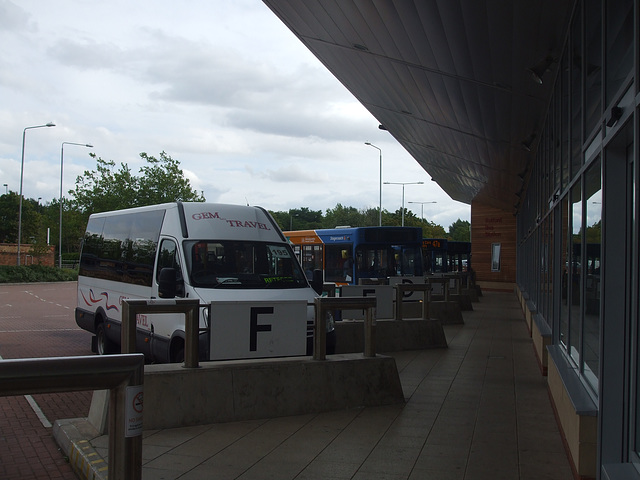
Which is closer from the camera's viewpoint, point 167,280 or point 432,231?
point 167,280

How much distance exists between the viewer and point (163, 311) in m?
6.41

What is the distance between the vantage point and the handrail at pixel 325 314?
23.8 feet

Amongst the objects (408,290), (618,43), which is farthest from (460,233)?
(618,43)

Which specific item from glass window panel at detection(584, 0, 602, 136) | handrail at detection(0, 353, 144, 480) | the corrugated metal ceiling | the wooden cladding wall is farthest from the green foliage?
handrail at detection(0, 353, 144, 480)

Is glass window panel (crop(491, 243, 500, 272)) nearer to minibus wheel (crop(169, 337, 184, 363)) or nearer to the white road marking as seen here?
minibus wheel (crop(169, 337, 184, 363))

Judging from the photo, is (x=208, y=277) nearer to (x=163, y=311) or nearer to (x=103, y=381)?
(x=163, y=311)

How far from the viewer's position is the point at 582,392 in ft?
17.6

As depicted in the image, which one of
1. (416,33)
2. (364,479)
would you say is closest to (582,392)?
(364,479)

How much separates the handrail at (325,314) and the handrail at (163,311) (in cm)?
136

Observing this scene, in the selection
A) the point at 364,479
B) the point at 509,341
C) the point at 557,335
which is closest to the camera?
the point at 364,479

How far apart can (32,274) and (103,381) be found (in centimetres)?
4548

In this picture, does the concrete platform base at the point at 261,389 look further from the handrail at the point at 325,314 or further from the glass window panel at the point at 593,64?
the glass window panel at the point at 593,64

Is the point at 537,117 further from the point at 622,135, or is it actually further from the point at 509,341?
the point at 622,135

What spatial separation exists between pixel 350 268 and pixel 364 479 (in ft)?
57.5
